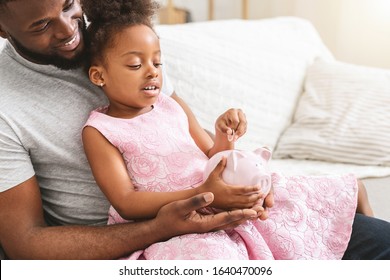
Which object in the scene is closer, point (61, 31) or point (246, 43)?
point (61, 31)

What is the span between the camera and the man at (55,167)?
41.9 inches

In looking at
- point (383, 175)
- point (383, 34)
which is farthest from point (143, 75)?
point (383, 34)

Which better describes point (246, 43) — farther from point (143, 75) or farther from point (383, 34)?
point (383, 34)

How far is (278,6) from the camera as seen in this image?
3100 millimetres

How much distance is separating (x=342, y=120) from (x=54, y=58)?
1.10 meters

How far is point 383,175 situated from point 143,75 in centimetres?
99

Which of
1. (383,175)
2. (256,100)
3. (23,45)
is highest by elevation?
(23,45)

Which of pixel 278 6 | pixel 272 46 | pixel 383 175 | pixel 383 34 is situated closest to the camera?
pixel 383 175

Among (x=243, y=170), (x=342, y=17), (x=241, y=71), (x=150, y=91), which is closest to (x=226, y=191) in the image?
(x=243, y=170)

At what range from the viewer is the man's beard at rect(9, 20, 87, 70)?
1159 millimetres

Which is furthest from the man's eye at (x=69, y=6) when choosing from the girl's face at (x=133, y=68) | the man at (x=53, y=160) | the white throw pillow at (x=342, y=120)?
the white throw pillow at (x=342, y=120)

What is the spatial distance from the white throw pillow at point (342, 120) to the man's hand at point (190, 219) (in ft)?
3.02

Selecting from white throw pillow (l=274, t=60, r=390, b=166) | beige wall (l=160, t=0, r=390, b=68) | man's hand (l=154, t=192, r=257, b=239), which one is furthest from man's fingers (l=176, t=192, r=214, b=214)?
beige wall (l=160, t=0, r=390, b=68)
